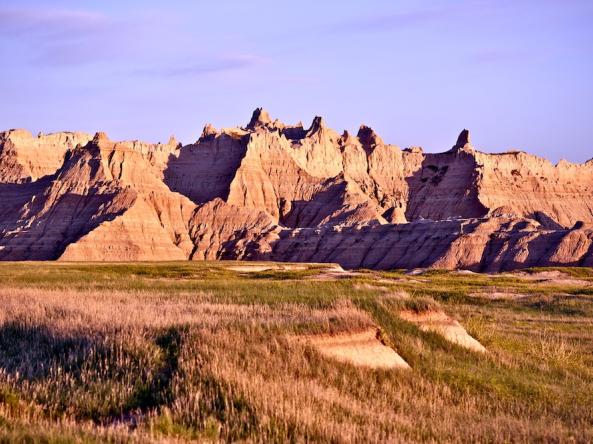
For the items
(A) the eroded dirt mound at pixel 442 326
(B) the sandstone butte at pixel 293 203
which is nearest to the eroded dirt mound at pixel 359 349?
(A) the eroded dirt mound at pixel 442 326

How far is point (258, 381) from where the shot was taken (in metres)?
12.8

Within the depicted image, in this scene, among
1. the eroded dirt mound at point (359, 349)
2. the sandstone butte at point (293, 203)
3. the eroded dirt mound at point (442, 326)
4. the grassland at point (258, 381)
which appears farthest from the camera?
the sandstone butte at point (293, 203)

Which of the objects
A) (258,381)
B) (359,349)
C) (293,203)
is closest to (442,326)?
(359,349)

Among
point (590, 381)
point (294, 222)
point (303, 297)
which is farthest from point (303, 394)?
point (294, 222)

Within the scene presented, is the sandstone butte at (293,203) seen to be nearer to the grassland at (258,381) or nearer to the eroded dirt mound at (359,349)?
the grassland at (258,381)

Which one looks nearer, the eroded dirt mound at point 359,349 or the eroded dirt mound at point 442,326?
the eroded dirt mound at point 359,349

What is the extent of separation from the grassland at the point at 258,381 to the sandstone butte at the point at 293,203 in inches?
3536

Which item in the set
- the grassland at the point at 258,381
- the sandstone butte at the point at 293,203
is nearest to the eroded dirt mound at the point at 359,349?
the grassland at the point at 258,381

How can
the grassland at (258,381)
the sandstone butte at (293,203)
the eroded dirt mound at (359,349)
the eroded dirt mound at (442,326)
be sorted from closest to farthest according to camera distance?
the grassland at (258,381) < the eroded dirt mound at (359,349) < the eroded dirt mound at (442,326) < the sandstone butte at (293,203)

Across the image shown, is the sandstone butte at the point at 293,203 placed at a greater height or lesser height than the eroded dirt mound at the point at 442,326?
greater

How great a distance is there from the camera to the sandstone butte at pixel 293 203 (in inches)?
4663

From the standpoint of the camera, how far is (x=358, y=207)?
14938 cm

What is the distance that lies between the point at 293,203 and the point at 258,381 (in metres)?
151

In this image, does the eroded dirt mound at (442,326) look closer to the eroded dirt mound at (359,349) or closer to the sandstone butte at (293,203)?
the eroded dirt mound at (359,349)
